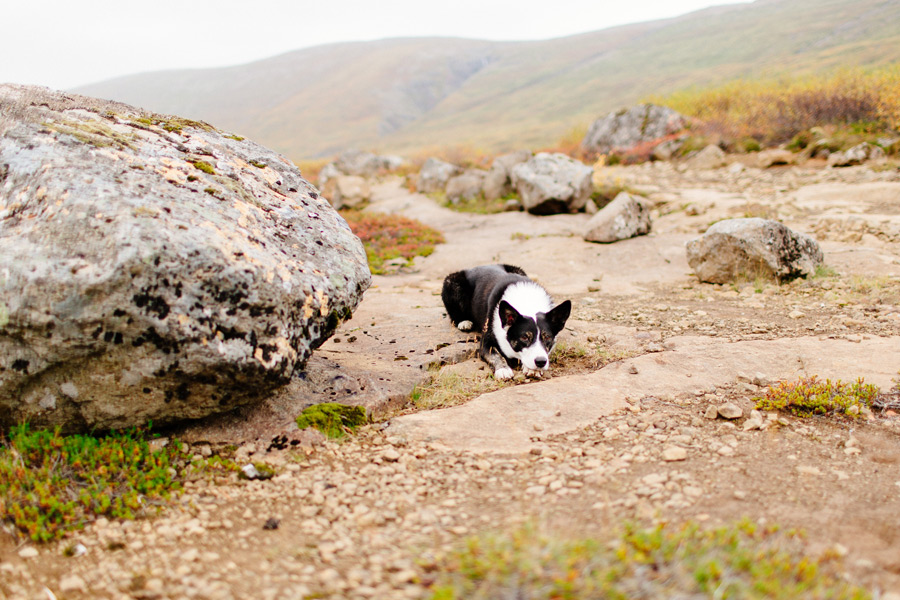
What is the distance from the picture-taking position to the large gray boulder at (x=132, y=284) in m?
3.67

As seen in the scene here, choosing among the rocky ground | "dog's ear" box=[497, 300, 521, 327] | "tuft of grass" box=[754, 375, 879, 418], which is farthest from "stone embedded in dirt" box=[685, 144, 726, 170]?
"dog's ear" box=[497, 300, 521, 327]

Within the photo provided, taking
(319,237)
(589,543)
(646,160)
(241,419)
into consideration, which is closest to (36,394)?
(241,419)

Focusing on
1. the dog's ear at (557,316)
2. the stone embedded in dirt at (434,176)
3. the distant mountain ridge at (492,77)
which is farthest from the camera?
the distant mountain ridge at (492,77)

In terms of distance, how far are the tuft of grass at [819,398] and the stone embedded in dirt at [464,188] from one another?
15123 millimetres

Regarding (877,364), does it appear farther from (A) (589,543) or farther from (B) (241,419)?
(B) (241,419)

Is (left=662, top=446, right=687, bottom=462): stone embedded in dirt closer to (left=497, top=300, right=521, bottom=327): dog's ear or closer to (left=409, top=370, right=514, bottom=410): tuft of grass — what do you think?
(left=409, top=370, right=514, bottom=410): tuft of grass

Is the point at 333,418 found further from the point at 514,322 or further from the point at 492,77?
the point at 492,77

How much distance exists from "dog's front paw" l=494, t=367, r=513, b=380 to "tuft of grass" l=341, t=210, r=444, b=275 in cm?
665

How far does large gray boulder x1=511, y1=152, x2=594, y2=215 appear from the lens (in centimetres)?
1581

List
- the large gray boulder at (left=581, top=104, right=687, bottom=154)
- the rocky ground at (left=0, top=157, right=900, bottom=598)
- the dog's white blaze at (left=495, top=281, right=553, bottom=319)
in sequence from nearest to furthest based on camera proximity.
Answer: the rocky ground at (left=0, top=157, right=900, bottom=598) → the dog's white blaze at (left=495, top=281, right=553, bottom=319) → the large gray boulder at (left=581, top=104, right=687, bottom=154)

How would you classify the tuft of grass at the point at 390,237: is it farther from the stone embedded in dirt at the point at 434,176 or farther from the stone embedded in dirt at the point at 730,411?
the stone embedded in dirt at the point at 730,411

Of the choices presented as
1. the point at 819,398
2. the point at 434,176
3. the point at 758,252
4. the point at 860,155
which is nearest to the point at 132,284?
the point at 819,398

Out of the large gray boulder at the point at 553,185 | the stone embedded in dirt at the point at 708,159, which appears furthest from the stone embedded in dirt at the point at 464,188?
the stone embedded in dirt at the point at 708,159

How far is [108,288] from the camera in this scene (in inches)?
143
